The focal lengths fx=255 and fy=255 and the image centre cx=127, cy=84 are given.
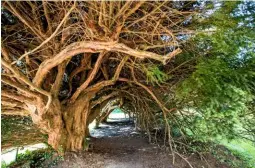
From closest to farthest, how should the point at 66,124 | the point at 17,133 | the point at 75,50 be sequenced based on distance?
the point at 75,50 < the point at 66,124 < the point at 17,133

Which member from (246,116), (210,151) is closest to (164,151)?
(210,151)

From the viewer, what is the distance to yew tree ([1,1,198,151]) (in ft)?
11.0

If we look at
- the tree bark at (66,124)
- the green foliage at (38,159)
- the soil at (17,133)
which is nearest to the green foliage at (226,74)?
the tree bark at (66,124)

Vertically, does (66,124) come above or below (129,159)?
above

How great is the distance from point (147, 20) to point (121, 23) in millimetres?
497

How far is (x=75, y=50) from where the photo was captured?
3504 mm

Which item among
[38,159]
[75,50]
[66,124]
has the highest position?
[75,50]

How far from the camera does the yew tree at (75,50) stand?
3.34m

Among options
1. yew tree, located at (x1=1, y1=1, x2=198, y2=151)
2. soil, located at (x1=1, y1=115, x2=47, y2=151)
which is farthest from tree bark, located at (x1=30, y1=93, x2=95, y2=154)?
soil, located at (x1=1, y1=115, x2=47, y2=151)

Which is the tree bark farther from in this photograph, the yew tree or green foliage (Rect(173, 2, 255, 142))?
green foliage (Rect(173, 2, 255, 142))

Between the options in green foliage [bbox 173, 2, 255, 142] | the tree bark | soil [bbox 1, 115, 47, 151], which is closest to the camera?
green foliage [bbox 173, 2, 255, 142]

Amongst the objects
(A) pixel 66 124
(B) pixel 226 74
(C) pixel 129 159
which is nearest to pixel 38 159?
(A) pixel 66 124

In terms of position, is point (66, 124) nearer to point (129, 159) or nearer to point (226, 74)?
point (129, 159)

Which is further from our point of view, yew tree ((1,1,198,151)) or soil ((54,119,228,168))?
soil ((54,119,228,168))
